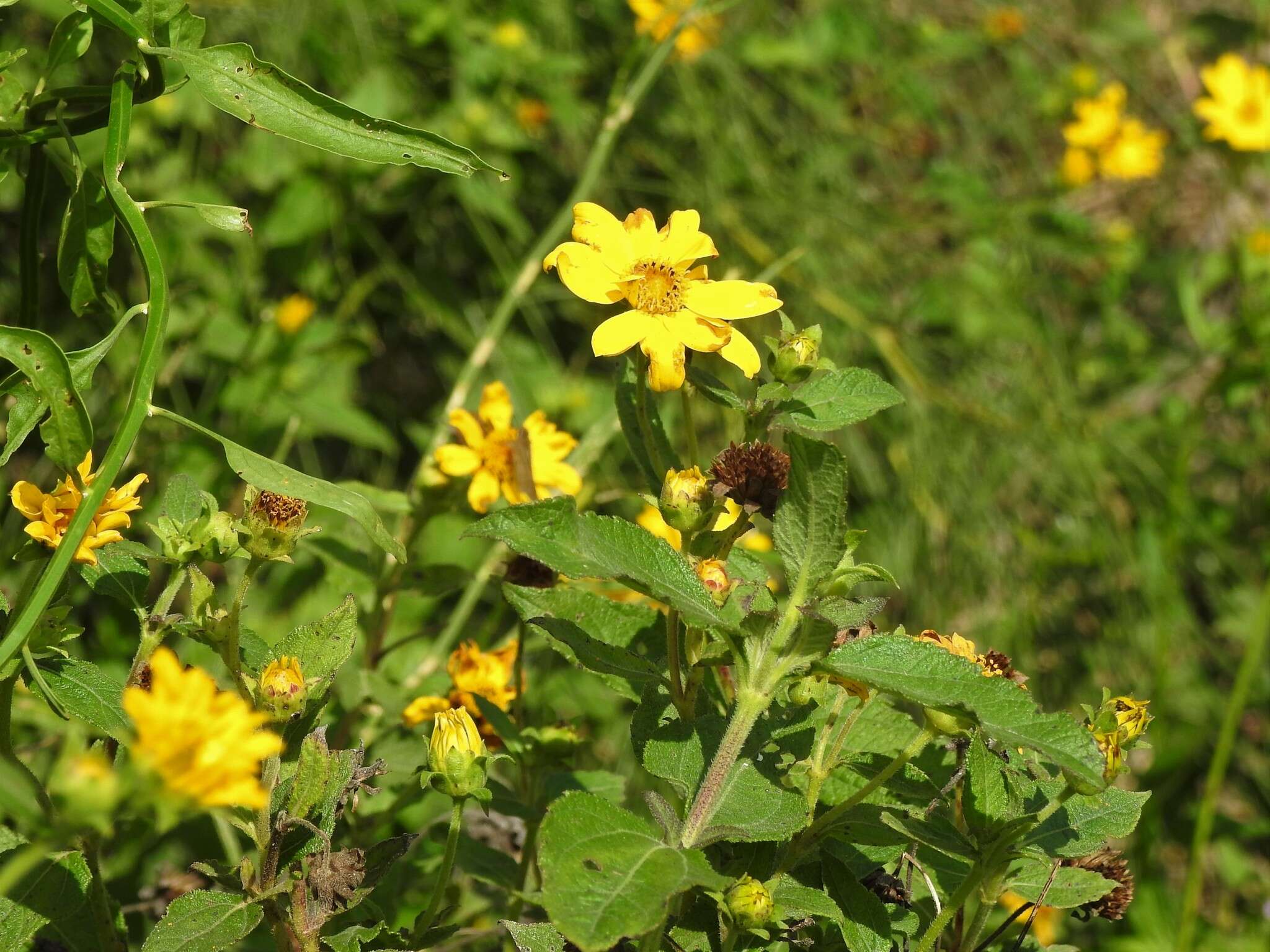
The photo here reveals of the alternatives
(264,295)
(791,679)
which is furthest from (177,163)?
(791,679)

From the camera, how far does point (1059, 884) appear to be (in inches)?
23.2

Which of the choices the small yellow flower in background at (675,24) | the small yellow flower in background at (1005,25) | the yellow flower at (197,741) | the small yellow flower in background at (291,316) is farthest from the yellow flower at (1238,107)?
the yellow flower at (197,741)

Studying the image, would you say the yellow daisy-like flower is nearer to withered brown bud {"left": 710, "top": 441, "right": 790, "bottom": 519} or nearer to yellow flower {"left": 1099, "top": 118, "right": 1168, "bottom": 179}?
withered brown bud {"left": 710, "top": 441, "right": 790, "bottom": 519}

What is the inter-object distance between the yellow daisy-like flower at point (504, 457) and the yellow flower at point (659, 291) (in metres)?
0.19

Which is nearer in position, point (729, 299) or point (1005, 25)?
point (729, 299)

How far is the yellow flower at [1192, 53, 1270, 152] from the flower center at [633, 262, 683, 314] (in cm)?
191

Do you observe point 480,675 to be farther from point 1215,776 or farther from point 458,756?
point 1215,776

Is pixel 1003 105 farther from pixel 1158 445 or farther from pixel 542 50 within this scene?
pixel 542 50

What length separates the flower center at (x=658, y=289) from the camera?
0.63m

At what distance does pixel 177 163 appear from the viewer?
164 cm

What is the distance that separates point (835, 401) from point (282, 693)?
0.30m

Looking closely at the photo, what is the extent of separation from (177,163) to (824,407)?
1.30 metres

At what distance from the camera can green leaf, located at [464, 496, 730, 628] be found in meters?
0.50

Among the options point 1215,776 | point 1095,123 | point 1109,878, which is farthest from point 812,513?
point 1095,123
